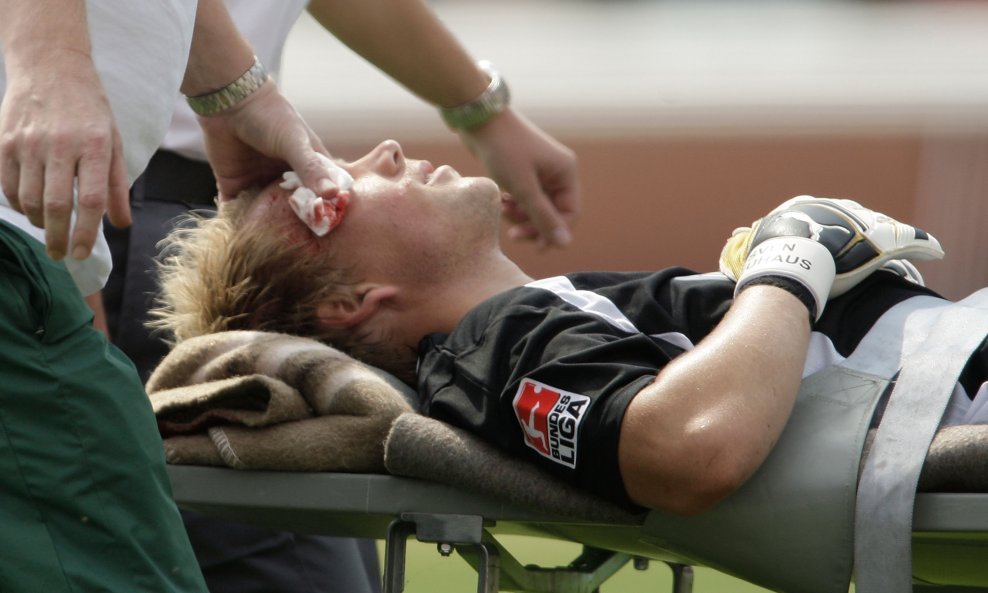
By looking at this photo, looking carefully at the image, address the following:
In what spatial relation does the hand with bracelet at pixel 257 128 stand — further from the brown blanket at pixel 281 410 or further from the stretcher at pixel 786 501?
the stretcher at pixel 786 501

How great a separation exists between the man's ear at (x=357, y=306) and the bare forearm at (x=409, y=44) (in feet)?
1.95

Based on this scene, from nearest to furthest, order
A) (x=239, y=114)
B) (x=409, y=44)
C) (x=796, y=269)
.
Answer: (x=796, y=269)
(x=239, y=114)
(x=409, y=44)

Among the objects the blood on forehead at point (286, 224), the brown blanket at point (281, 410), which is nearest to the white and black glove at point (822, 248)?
the brown blanket at point (281, 410)

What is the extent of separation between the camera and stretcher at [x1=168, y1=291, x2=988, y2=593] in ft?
6.20

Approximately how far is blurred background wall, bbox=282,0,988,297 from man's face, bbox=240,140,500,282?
7943 mm

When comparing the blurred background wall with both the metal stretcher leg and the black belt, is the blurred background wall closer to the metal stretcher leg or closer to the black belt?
the black belt

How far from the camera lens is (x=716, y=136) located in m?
11.4

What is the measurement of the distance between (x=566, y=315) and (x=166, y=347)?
46.8 inches

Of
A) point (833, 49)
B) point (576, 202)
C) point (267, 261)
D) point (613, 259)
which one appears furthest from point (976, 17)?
point (267, 261)

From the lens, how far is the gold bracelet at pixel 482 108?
3172mm

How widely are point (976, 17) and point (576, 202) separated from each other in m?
10.1

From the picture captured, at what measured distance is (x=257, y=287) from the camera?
280 centimetres

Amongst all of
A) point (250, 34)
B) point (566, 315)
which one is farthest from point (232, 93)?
point (566, 315)

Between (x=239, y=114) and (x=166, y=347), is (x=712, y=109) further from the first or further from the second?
(x=239, y=114)
